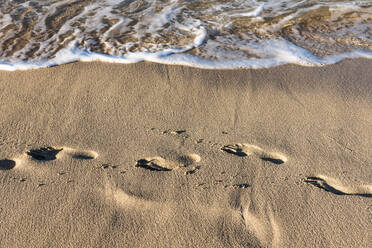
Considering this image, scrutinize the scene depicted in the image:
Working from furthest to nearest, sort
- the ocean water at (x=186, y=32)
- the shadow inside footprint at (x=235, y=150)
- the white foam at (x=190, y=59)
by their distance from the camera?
the ocean water at (x=186, y=32)
the white foam at (x=190, y=59)
the shadow inside footprint at (x=235, y=150)

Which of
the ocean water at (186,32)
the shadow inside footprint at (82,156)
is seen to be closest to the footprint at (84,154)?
the shadow inside footprint at (82,156)

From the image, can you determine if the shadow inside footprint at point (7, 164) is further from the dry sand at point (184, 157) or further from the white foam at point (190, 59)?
the white foam at point (190, 59)

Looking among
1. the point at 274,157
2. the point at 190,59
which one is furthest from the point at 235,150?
the point at 190,59

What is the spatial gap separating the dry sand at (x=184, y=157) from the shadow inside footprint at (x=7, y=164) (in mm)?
11

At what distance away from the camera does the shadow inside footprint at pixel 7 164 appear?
80.8 inches

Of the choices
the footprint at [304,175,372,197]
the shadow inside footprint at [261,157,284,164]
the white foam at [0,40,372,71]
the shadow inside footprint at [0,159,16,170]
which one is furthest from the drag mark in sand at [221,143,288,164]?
the shadow inside footprint at [0,159,16,170]

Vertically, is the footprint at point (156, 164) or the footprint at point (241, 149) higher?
the footprint at point (156, 164)

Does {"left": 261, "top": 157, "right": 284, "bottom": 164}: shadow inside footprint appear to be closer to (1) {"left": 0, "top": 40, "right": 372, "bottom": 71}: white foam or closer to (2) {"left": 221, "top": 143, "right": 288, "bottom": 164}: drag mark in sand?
(2) {"left": 221, "top": 143, "right": 288, "bottom": 164}: drag mark in sand

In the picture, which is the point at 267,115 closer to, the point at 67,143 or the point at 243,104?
the point at 243,104

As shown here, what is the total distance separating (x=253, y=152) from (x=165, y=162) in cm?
63

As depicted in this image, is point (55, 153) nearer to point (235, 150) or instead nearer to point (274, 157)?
point (235, 150)

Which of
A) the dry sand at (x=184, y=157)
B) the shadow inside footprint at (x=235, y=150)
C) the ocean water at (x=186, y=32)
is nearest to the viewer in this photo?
the dry sand at (x=184, y=157)

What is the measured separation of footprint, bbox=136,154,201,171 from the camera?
2105mm

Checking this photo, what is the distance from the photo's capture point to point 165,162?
7.04 feet
